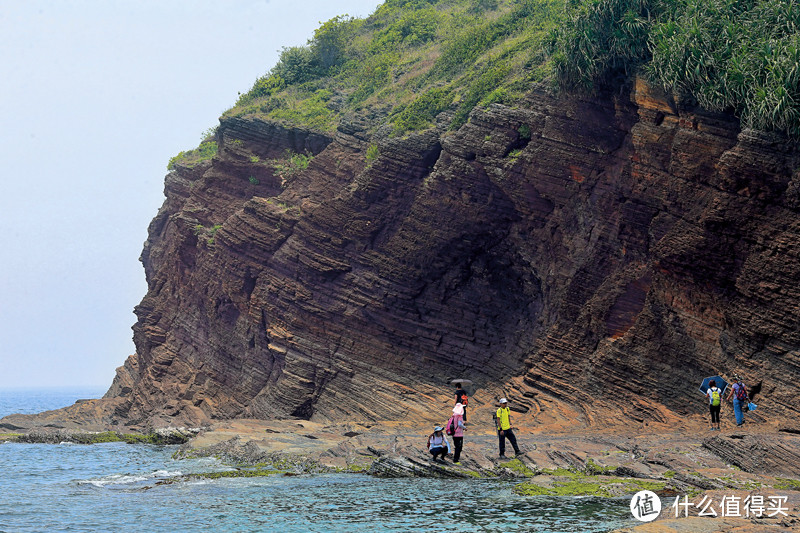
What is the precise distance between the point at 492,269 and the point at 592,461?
53.3ft

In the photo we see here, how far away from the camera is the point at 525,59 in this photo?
117 feet

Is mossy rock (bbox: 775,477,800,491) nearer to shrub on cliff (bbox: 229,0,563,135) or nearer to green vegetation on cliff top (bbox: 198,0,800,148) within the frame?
green vegetation on cliff top (bbox: 198,0,800,148)

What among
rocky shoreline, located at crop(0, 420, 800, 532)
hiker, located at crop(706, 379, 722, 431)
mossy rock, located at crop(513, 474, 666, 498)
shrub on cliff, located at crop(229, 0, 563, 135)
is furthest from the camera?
shrub on cliff, located at crop(229, 0, 563, 135)

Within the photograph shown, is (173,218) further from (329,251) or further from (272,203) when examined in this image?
(329,251)

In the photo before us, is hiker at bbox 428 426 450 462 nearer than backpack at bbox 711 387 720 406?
Yes

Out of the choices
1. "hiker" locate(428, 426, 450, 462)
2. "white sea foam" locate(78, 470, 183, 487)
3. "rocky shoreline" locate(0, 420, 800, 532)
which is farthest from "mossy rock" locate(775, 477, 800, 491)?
"white sea foam" locate(78, 470, 183, 487)

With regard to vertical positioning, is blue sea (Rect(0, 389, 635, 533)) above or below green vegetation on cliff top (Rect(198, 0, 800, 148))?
below

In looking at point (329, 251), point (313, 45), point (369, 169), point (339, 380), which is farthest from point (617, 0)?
point (313, 45)

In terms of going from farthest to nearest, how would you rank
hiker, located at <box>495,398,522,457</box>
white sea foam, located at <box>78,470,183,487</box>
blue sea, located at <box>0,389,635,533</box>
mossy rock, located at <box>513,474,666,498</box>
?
white sea foam, located at <box>78,470,183,487</box>, hiker, located at <box>495,398,522,457</box>, mossy rock, located at <box>513,474,666,498</box>, blue sea, located at <box>0,389,635,533</box>

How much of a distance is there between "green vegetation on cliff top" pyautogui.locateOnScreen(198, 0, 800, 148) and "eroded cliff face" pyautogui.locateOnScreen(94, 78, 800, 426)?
1.22 meters

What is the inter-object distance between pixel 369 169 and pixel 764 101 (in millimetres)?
18829

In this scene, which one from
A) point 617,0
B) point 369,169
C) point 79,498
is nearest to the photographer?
point 79,498

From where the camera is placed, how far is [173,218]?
50.6 m

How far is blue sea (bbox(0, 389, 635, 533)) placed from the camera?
54.5ft
